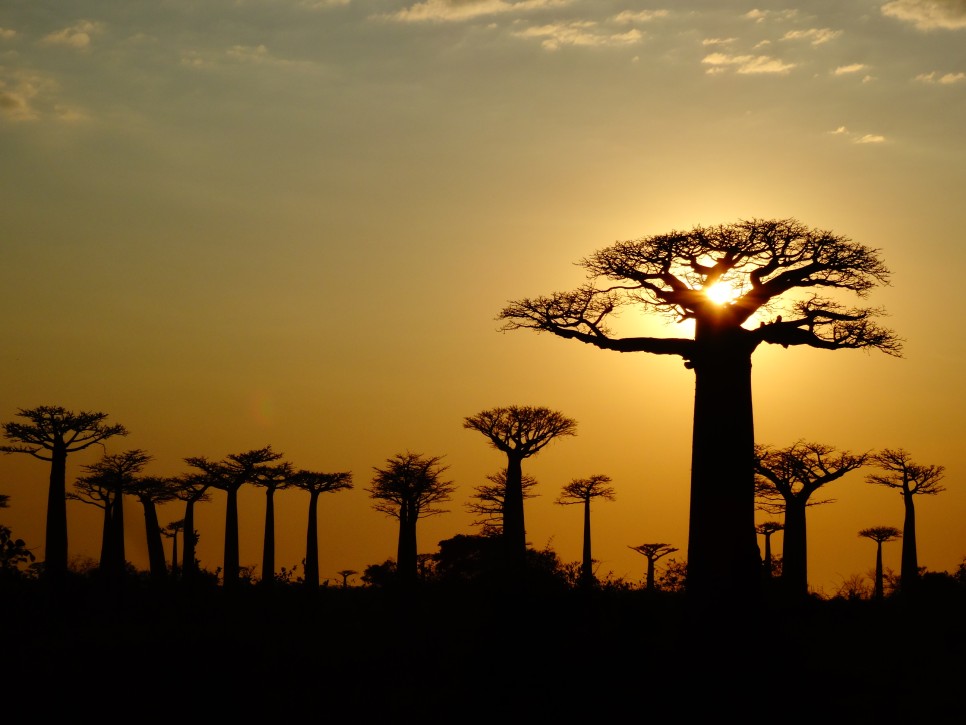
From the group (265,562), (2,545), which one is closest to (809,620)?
(2,545)

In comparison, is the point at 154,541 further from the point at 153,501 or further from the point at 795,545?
the point at 795,545

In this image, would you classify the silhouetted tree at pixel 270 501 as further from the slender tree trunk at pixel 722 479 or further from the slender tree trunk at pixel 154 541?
Answer: the slender tree trunk at pixel 722 479

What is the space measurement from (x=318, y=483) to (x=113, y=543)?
7.42 metres

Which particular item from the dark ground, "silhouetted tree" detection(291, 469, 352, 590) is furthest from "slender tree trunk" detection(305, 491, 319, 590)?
the dark ground

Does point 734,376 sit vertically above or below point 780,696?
above

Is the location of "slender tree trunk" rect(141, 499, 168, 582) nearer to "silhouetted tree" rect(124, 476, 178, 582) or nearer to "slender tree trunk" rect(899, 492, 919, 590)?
"silhouetted tree" rect(124, 476, 178, 582)

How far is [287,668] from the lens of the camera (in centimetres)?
1331

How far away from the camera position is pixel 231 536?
4003 cm

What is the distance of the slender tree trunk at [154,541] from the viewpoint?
136 feet

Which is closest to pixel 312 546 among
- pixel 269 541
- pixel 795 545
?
pixel 269 541

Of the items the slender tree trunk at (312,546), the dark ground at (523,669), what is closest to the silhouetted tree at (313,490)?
the slender tree trunk at (312,546)

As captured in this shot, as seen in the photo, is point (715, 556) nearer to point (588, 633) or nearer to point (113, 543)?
point (588, 633)

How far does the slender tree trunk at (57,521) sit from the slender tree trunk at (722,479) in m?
23.3

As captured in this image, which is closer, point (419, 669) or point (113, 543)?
point (419, 669)
